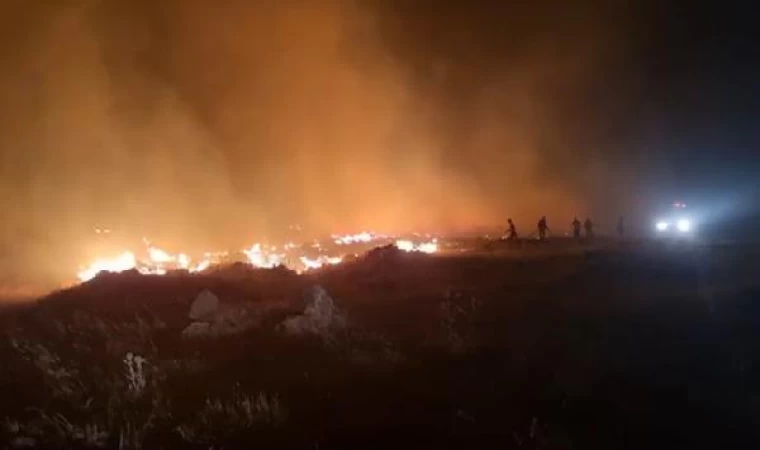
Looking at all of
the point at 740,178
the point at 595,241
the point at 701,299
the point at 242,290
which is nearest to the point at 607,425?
the point at 701,299

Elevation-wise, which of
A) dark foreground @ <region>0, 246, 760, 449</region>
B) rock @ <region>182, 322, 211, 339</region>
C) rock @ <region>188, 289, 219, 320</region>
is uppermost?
rock @ <region>188, 289, 219, 320</region>

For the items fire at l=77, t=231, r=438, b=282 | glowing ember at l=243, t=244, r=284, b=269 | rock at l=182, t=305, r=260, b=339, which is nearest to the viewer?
rock at l=182, t=305, r=260, b=339

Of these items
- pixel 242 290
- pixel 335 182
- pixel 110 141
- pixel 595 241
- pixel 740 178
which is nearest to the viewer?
pixel 242 290

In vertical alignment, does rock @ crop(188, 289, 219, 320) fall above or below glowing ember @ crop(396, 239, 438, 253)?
below

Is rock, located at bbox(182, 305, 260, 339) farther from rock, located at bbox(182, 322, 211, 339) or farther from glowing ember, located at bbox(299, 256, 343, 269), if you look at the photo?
glowing ember, located at bbox(299, 256, 343, 269)

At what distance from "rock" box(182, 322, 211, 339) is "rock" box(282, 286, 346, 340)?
1.76 metres

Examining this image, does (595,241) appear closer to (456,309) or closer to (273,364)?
(456,309)

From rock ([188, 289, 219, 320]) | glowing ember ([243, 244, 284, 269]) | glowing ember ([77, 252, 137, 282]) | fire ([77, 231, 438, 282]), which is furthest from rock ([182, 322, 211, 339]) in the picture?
glowing ember ([77, 252, 137, 282])

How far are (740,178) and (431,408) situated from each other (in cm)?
7026

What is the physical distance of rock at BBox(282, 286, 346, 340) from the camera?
17250 mm

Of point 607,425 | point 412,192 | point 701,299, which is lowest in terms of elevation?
point 607,425

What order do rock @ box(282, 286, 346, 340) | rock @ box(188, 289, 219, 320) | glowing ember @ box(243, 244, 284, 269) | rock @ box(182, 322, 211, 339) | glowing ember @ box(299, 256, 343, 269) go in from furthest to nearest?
glowing ember @ box(243, 244, 284, 269) < glowing ember @ box(299, 256, 343, 269) < rock @ box(188, 289, 219, 320) < rock @ box(182, 322, 211, 339) < rock @ box(282, 286, 346, 340)

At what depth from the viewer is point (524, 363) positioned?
46.6ft

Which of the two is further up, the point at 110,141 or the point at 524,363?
the point at 110,141
